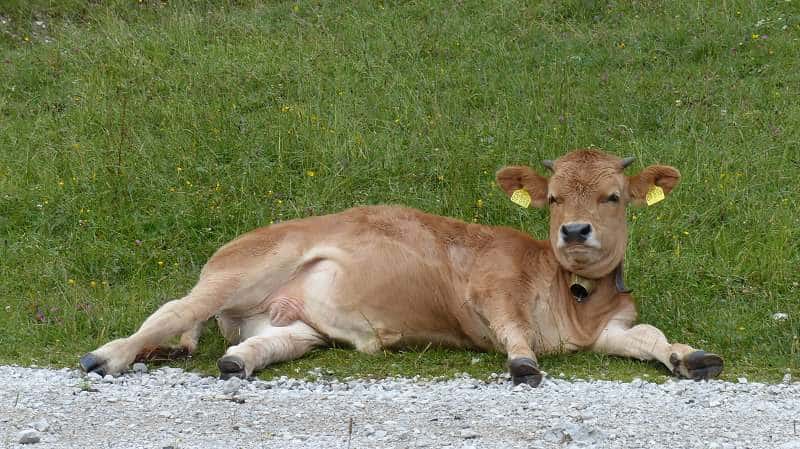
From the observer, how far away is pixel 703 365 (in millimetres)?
7402

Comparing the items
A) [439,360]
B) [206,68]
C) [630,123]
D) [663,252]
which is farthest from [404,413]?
[206,68]

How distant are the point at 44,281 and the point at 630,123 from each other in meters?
6.77

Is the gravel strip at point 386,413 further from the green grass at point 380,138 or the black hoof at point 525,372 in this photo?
the green grass at point 380,138

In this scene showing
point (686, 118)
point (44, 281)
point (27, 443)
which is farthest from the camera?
point (686, 118)

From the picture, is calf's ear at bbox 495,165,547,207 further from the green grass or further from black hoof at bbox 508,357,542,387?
black hoof at bbox 508,357,542,387

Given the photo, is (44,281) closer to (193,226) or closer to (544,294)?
(193,226)

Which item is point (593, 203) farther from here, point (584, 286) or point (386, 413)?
point (386, 413)

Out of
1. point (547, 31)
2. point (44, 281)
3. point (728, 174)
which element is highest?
point (547, 31)

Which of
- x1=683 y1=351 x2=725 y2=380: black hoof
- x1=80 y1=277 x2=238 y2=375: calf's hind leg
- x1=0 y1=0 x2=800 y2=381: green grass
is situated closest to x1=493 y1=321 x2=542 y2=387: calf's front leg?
x1=0 y1=0 x2=800 y2=381: green grass

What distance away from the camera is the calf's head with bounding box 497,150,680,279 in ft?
26.5

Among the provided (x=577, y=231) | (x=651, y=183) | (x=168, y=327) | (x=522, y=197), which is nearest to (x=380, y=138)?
(x=522, y=197)

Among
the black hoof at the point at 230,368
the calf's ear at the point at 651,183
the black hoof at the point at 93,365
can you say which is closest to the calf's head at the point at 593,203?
the calf's ear at the point at 651,183

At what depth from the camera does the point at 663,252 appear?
10.4 meters

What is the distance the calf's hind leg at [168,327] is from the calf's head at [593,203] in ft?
8.17
